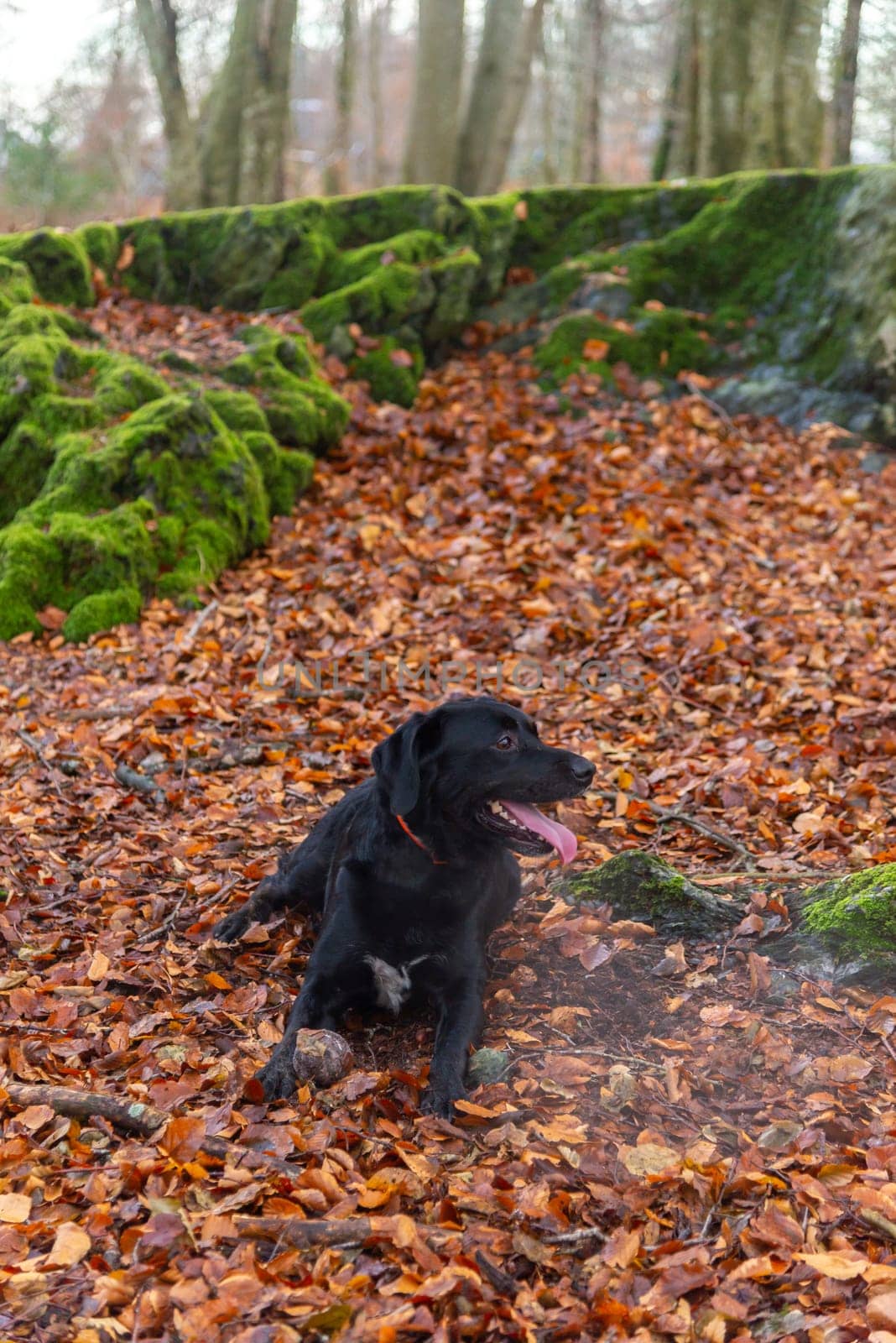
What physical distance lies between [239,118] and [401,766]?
13.5m

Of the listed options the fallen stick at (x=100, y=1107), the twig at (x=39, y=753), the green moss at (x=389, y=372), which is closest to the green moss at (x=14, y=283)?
the green moss at (x=389, y=372)

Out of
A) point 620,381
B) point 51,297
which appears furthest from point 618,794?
point 51,297

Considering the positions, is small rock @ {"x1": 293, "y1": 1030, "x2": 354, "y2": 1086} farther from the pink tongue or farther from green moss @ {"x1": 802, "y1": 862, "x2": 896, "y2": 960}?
green moss @ {"x1": 802, "y1": 862, "x2": 896, "y2": 960}

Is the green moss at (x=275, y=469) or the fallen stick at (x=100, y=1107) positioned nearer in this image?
the fallen stick at (x=100, y=1107)

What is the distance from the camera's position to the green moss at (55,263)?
10.4 meters

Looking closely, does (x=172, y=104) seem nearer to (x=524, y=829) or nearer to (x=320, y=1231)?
(x=524, y=829)

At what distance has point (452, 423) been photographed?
10102mm

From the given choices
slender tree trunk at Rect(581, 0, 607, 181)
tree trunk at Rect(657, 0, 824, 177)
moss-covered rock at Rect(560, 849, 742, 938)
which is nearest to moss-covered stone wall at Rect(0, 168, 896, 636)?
tree trunk at Rect(657, 0, 824, 177)

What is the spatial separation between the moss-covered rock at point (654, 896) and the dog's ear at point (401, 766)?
3.94ft

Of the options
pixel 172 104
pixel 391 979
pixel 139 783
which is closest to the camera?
pixel 391 979

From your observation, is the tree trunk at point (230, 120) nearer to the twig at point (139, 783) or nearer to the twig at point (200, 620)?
the twig at point (200, 620)

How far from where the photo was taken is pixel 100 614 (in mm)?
7570

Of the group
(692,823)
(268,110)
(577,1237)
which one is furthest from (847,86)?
(577,1237)

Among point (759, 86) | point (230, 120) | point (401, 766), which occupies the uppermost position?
point (759, 86)
